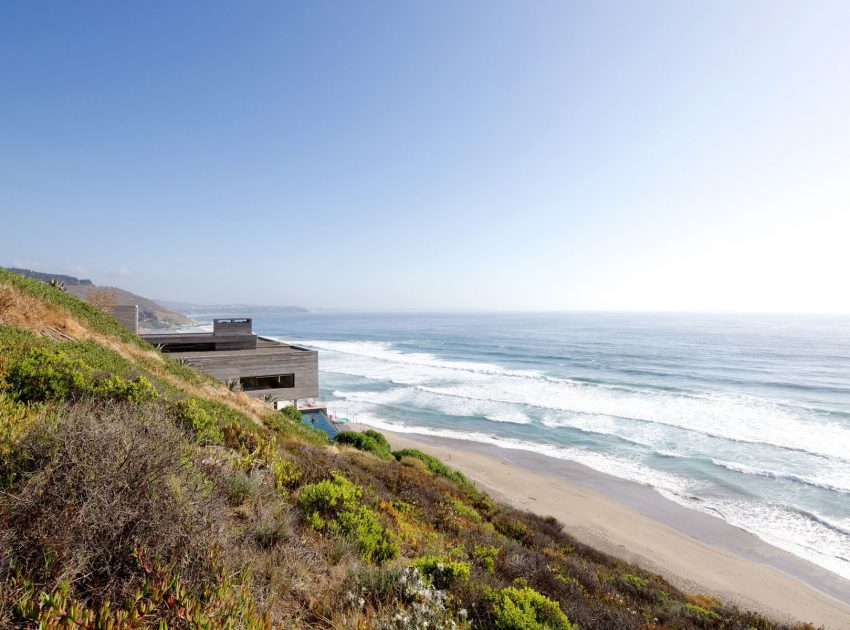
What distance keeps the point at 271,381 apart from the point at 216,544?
19.5m

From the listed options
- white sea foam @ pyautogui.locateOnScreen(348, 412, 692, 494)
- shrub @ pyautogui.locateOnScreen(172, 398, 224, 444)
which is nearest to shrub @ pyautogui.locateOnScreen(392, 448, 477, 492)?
shrub @ pyautogui.locateOnScreen(172, 398, 224, 444)

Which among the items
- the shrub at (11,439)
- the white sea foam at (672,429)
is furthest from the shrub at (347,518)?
the white sea foam at (672,429)

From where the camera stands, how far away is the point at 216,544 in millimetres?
3180

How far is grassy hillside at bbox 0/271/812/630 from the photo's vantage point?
268 centimetres

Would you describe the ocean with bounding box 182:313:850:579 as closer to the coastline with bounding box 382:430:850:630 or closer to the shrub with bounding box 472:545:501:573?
the coastline with bounding box 382:430:850:630

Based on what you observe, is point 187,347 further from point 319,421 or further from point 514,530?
point 514,530

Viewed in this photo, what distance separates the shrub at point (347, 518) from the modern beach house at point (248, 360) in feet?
50.5

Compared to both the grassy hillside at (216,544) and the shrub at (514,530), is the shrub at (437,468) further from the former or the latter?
the grassy hillside at (216,544)

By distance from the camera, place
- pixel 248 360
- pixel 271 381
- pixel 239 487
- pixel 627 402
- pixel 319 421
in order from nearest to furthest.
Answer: pixel 239 487
pixel 248 360
pixel 271 381
pixel 319 421
pixel 627 402

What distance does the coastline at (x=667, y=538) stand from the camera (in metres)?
12.5

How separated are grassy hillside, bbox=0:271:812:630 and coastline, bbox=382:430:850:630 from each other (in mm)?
8200

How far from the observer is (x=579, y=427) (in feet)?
94.8

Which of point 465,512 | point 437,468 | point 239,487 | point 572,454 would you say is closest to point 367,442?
point 437,468

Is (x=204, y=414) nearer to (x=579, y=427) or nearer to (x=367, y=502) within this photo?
(x=367, y=502)
